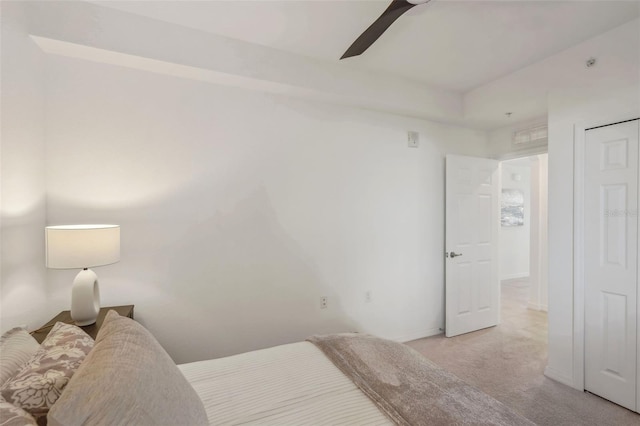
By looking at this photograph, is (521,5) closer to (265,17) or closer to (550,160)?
(550,160)

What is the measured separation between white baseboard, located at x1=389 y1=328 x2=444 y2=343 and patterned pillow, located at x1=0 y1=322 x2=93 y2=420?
9.18 ft

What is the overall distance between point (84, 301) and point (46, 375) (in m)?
1.01

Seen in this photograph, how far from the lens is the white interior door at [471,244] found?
3359mm

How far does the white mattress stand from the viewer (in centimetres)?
110

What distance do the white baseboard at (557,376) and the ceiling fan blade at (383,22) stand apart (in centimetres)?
294

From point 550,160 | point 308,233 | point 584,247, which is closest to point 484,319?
point 584,247

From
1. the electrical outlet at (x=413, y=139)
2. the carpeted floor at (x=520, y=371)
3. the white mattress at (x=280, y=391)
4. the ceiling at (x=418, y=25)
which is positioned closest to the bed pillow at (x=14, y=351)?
the white mattress at (x=280, y=391)

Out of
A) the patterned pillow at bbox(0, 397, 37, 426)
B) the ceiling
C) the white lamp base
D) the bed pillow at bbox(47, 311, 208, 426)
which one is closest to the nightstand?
the white lamp base

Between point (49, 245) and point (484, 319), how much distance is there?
13.5 ft

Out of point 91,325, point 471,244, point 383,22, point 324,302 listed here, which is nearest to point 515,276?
point 471,244

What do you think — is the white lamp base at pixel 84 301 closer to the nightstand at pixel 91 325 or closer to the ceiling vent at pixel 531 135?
the nightstand at pixel 91 325

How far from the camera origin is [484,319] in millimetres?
3518

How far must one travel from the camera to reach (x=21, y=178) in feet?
5.60

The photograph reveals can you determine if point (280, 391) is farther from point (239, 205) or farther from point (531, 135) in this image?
point (531, 135)
